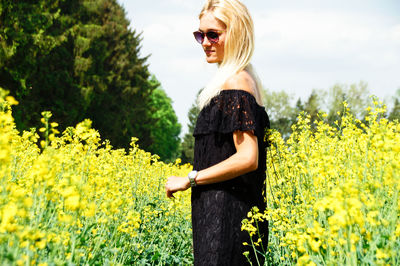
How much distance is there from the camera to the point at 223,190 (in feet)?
7.17

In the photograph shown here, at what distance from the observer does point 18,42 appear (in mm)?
15805

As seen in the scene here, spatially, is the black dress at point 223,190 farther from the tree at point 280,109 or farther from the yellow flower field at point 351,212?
the tree at point 280,109

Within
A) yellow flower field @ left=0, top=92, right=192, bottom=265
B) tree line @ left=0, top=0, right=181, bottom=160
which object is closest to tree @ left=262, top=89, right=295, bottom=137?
tree line @ left=0, top=0, right=181, bottom=160

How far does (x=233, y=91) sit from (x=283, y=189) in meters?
1.48

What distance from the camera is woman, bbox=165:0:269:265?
213 cm

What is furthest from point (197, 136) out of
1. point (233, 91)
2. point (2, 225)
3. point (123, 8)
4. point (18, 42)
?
point (123, 8)

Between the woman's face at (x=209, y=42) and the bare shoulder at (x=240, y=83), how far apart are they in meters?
0.26

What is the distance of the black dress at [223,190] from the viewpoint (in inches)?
85.0

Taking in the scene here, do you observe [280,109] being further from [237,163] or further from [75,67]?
[237,163]

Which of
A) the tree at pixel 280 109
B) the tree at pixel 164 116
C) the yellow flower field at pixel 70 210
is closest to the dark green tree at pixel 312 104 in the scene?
the tree at pixel 280 109

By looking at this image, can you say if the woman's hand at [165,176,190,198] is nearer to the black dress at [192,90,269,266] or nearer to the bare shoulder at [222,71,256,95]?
the black dress at [192,90,269,266]

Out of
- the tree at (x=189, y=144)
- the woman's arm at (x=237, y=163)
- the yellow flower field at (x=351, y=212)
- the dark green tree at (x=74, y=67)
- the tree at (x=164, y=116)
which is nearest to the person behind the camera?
the yellow flower field at (x=351, y=212)

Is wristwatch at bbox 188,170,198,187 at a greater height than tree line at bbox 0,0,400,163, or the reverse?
tree line at bbox 0,0,400,163

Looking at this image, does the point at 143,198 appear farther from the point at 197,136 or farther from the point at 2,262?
the point at 2,262
